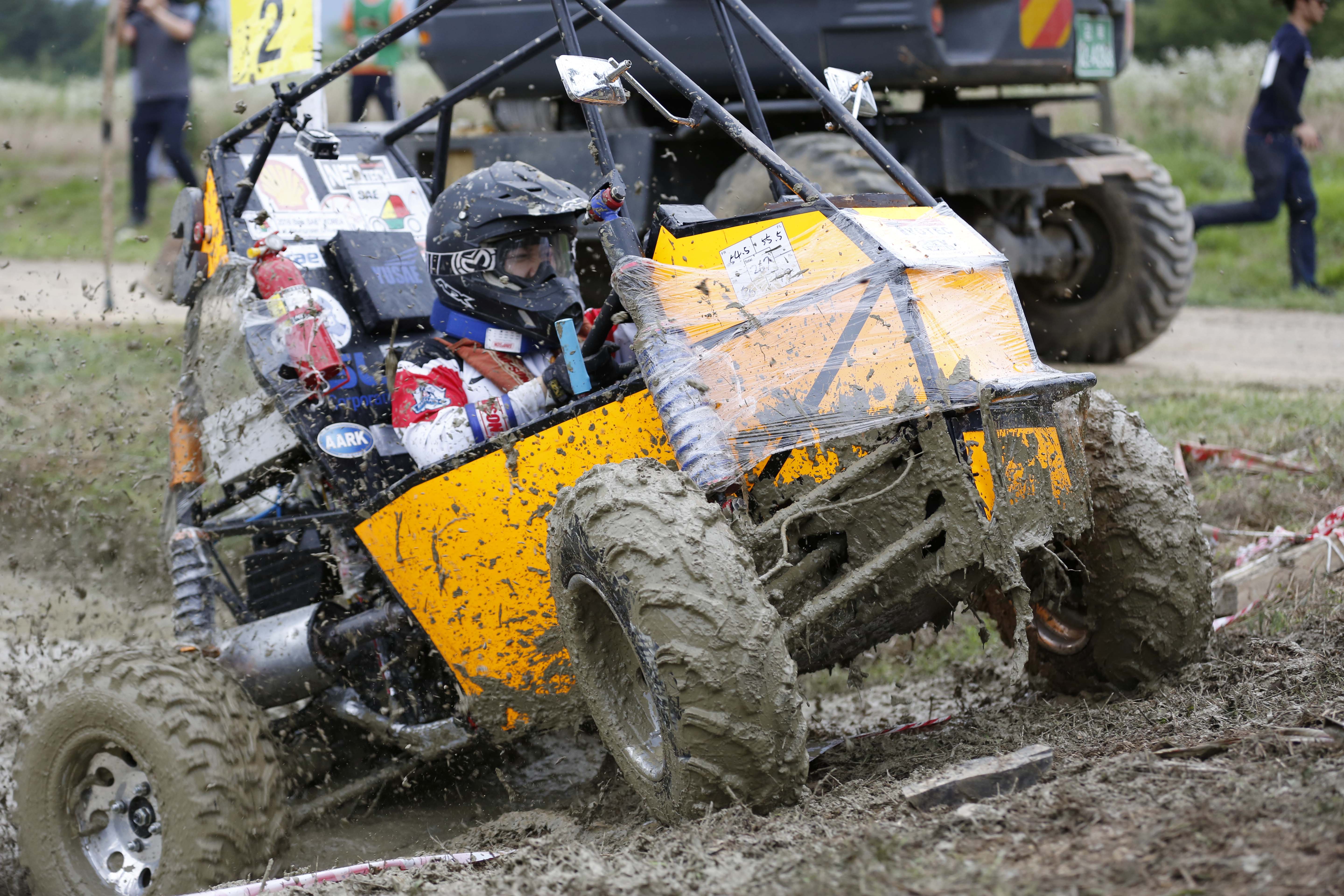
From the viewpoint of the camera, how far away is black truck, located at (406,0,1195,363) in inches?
313

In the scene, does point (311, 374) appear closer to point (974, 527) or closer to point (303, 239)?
point (303, 239)

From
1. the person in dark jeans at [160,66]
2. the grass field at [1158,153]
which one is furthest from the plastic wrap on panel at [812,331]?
the person in dark jeans at [160,66]

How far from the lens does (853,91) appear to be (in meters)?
4.13

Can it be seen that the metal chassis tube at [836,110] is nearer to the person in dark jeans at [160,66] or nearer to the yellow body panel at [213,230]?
the yellow body panel at [213,230]

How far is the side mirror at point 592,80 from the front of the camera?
335 centimetres

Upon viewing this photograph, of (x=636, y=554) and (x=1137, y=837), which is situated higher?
(x=636, y=554)

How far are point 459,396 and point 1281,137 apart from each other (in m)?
8.09

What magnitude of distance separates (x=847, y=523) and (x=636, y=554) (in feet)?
1.84

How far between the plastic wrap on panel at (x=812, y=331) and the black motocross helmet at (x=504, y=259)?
75cm

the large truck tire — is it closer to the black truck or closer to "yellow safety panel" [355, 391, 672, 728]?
the black truck

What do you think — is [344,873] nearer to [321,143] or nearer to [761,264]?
[761,264]

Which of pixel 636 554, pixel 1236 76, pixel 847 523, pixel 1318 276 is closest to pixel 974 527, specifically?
pixel 847 523

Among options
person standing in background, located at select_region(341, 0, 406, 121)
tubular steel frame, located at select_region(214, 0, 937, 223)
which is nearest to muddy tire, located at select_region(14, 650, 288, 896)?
tubular steel frame, located at select_region(214, 0, 937, 223)

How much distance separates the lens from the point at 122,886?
12.6 feet
